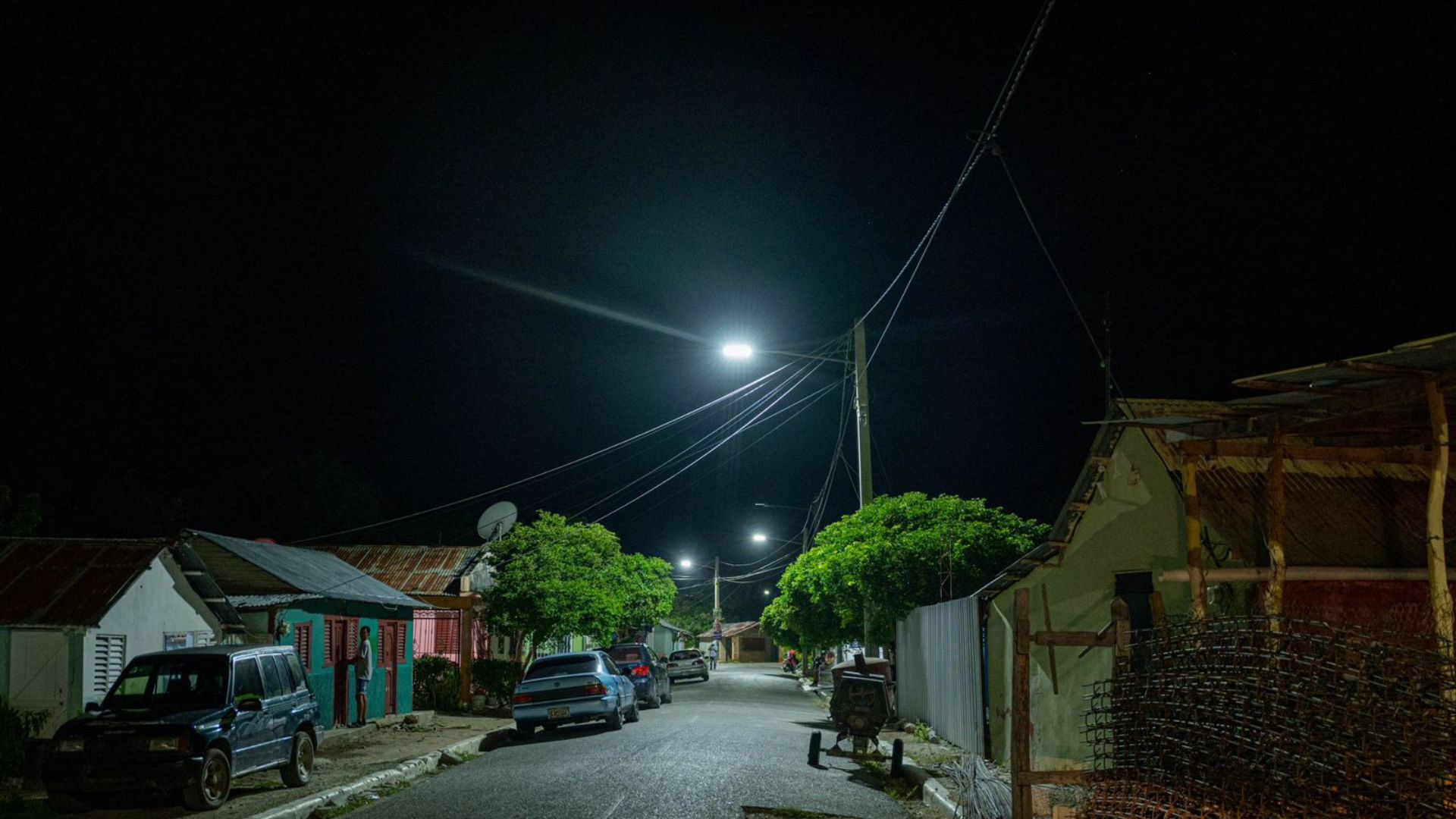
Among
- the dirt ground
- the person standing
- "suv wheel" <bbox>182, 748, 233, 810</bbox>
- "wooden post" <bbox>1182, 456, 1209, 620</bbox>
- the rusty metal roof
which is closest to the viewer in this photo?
"wooden post" <bbox>1182, 456, 1209, 620</bbox>

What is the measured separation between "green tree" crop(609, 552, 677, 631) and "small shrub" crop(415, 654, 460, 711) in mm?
5554

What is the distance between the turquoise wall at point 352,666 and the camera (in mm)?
19109

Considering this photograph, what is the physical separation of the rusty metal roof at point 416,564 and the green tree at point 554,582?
146 cm

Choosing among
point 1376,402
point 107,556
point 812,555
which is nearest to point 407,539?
point 812,555

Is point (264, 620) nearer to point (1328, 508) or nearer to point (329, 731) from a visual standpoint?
point (329, 731)

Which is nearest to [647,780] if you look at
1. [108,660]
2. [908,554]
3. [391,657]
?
[108,660]

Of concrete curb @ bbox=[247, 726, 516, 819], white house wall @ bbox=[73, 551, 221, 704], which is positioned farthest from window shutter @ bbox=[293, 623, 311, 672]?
concrete curb @ bbox=[247, 726, 516, 819]

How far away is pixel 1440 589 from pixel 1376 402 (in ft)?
4.13

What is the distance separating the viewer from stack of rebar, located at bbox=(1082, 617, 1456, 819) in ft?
15.0

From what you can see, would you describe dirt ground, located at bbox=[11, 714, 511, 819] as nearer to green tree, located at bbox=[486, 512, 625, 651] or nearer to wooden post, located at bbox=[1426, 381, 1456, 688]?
green tree, located at bbox=[486, 512, 625, 651]

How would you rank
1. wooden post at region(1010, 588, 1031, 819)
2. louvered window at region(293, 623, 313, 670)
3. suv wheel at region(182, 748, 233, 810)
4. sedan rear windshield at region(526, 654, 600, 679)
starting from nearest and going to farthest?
wooden post at region(1010, 588, 1031, 819) → suv wheel at region(182, 748, 233, 810) → louvered window at region(293, 623, 313, 670) → sedan rear windshield at region(526, 654, 600, 679)

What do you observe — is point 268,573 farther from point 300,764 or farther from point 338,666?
point 300,764

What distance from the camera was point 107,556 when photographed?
15445mm

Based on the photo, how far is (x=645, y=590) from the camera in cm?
3241
